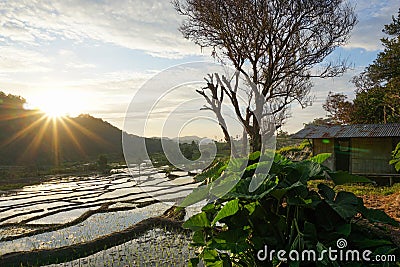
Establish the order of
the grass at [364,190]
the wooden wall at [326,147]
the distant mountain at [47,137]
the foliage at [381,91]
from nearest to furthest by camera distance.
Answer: the grass at [364,190]
the wooden wall at [326,147]
the foliage at [381,91]
the distant mountain at [47,137]

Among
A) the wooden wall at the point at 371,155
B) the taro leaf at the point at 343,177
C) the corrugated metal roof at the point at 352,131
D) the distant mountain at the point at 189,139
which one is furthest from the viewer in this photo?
the wooden wall at the point at 371,155

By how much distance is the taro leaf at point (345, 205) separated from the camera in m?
2.17

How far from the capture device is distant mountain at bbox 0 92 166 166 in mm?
28344

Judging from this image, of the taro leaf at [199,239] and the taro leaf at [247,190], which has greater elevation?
the taro leaf at [247,190]

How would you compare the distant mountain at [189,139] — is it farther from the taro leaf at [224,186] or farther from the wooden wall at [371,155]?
the wooden wall at [371,155]

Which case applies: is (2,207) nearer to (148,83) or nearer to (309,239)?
(148,83)

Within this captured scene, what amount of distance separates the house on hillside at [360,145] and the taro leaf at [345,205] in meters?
8.32

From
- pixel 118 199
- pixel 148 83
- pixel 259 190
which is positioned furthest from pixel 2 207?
pixel 259 190

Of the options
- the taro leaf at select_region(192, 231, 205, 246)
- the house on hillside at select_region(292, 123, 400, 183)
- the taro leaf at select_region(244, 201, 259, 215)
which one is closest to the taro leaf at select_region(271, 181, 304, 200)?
the taro leaf at select_region(244, 201, 259, 215)

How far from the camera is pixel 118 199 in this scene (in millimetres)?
10867

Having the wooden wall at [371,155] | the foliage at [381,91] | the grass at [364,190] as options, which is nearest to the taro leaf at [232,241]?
the grass at [364,190]

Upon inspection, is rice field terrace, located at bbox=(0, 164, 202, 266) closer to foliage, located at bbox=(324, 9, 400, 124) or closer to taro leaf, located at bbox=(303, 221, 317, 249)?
taro leaf, located at bbox=(303, 221, 317, 249)

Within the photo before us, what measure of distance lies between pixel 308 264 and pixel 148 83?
6.80 ft

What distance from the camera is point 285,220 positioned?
7.72 feet
